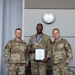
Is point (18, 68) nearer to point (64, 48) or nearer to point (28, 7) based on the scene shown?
point (64, 48)

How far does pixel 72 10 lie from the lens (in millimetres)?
6836

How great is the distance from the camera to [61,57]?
5855mm

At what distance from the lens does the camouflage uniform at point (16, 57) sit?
589 cm

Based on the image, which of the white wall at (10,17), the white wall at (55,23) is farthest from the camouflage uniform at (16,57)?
the white wall at (10,17)

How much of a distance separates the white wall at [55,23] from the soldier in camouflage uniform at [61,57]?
845 millimetres

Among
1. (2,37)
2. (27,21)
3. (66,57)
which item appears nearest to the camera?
(66,57)

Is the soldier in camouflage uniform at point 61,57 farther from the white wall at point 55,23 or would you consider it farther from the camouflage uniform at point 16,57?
the white wall at point 55,23

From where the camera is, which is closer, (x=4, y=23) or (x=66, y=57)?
(x=66, y=57)

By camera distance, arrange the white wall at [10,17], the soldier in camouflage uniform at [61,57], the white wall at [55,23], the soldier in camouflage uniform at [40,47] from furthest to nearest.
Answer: the white wall at [10,17] → the white wall at [55,23] → the soldier in camouflage uniform at [40,47] → the soldier in camouflage uniform at [61,57]

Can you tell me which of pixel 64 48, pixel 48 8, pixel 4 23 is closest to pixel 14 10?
pixel 4 23

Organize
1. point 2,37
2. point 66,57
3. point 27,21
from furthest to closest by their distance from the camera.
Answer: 1. point 2,37
2. point 27,21
3. point 66,57

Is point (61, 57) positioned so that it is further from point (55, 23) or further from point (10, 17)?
point (10, 17)

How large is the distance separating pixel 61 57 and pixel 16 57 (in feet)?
3.17

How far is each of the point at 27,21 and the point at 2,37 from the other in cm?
89
